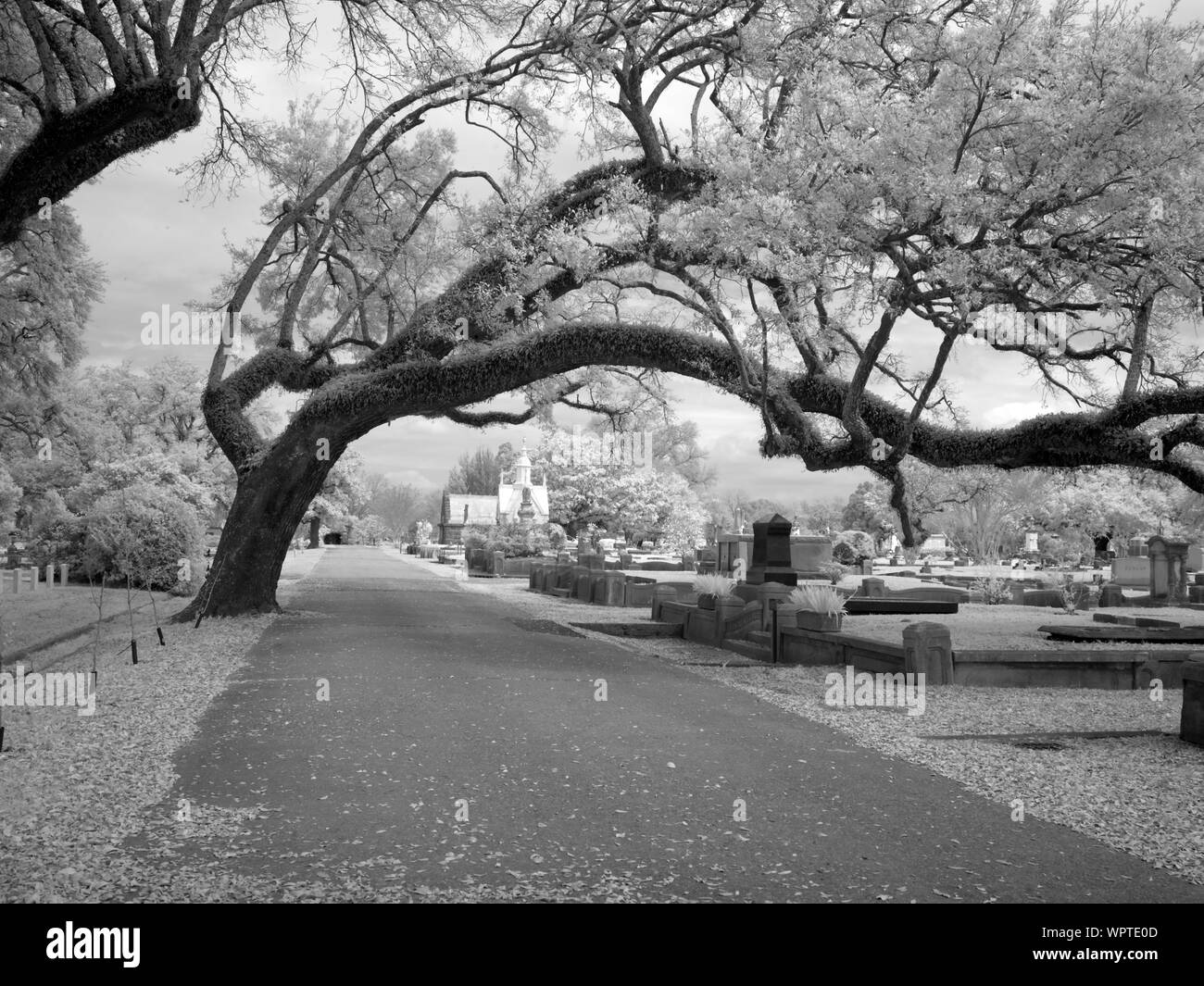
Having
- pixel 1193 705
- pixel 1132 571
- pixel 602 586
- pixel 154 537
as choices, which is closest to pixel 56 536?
pixel 154 537

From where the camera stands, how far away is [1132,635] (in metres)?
14.8

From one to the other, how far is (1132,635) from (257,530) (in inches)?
594

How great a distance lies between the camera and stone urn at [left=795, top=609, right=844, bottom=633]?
13375mm

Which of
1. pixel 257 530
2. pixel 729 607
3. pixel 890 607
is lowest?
pixel 890 607

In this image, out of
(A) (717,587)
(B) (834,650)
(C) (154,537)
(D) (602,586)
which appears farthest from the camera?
(D) (602,586)

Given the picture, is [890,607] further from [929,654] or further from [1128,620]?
[929,654]

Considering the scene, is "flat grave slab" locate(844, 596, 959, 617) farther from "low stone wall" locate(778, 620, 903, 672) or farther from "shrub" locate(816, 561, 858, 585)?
"low stone wall" locate(778, 620, 903, 672)

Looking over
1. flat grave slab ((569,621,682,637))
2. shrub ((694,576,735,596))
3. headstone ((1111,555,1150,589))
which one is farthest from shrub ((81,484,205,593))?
headstone ((1111,555,1150,589))

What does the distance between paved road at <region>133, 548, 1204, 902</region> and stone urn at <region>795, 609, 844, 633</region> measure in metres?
3.29

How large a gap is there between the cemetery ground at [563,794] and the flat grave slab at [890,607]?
8.45m

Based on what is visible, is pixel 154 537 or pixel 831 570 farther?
pixel 831 570

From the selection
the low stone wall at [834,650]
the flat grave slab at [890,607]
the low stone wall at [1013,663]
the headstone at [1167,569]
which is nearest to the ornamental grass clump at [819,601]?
the low stone wall at [834,650]

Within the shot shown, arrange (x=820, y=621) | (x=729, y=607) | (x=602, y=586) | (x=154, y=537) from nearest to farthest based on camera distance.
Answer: (x=820, y=621) < (x=729, y=607) < (x=154, y=537) < (x=602, y=586)

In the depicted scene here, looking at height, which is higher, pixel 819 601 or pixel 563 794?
pixel 819 601
